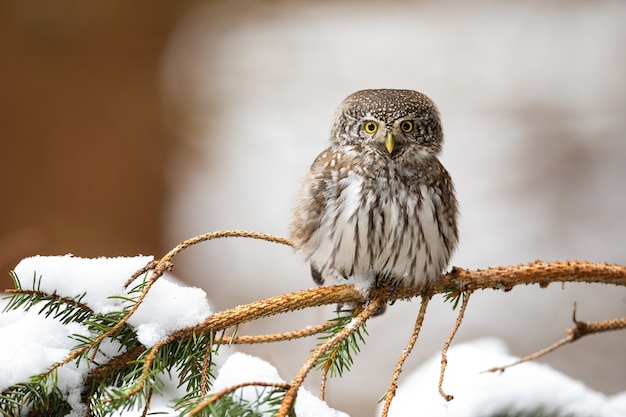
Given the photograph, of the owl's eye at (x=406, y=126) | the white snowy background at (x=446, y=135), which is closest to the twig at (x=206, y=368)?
the owl's eye at (x=406, y=126)

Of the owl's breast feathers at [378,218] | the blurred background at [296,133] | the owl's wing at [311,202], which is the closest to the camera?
the owl's breast feathers at [378,218]

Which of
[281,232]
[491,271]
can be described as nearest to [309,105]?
[281,232]

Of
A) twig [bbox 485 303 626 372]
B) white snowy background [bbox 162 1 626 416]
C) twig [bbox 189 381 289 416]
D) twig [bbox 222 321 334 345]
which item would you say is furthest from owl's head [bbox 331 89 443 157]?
white snowy background [bbox 162 1 626 416]

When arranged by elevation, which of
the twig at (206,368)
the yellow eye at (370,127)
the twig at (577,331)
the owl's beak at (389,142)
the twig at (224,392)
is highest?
the yellow eye at (370,127)

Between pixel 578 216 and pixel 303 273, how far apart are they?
6.34ft

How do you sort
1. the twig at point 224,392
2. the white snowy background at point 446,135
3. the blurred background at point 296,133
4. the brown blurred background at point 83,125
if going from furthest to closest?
the white snowy background at point 446,135 → the blurred background at point 296,133 → the brown blurred background at point 83,125 → the twig at point 224,392

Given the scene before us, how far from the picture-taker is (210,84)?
4.60 m

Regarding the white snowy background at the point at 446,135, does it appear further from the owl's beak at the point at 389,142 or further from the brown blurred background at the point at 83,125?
the owl's beak at the point at 389,142

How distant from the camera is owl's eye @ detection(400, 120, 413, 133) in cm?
199

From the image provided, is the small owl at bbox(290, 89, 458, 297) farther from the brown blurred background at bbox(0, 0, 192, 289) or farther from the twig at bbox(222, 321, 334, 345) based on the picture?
the brown blurred background at bbox(0, 0, 192, 289)

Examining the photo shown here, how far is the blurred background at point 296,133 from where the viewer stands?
3.98 metres

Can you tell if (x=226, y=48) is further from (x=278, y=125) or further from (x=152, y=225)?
(x=152, y=225)

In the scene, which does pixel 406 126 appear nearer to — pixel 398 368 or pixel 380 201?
pixel 380 201

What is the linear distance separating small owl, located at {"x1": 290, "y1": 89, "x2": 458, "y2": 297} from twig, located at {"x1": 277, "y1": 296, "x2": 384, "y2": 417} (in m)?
0.19
